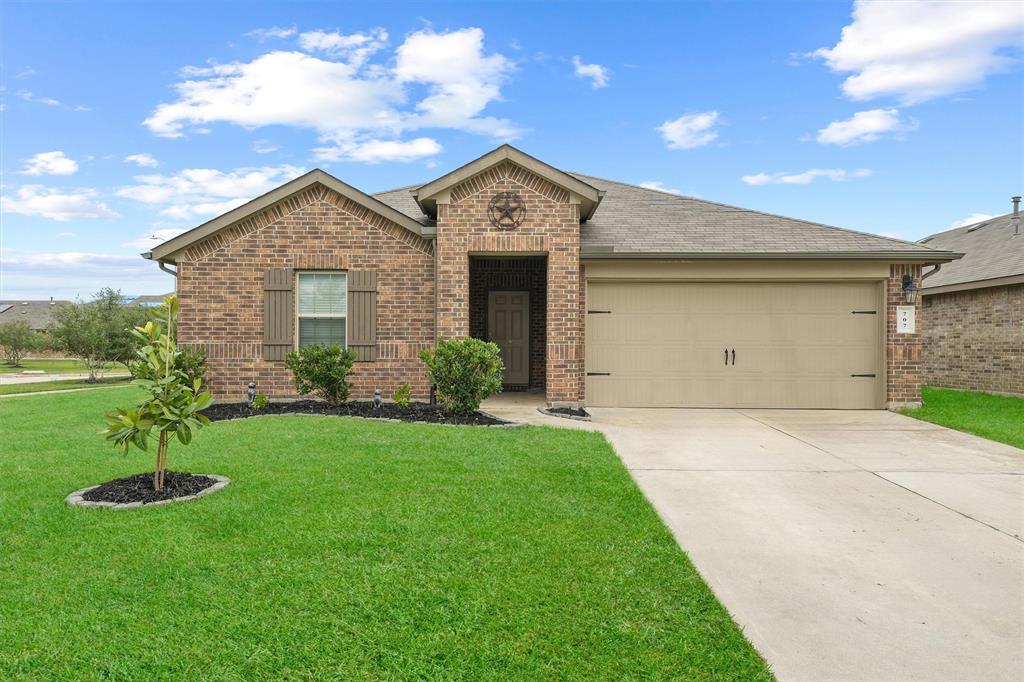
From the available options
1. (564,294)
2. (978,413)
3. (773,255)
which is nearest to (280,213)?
(564,294)

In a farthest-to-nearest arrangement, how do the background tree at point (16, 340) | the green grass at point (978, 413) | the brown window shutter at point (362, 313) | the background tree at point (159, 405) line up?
the background tree at point (16, 340) → the brown window shutter at point (362, 313) → the green grass at point (978, 413) → the background tree at point (159, 405)

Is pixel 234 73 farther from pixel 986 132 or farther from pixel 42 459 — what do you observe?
pixel 986 132

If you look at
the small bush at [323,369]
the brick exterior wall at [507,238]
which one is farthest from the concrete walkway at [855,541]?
the small bush at [323,369]

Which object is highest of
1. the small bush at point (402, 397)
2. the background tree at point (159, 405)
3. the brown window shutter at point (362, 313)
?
the brown window shutter at point (362, 313)

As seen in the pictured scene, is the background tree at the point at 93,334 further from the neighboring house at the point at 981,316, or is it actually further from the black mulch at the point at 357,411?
the neighboring house at the point at 981,316

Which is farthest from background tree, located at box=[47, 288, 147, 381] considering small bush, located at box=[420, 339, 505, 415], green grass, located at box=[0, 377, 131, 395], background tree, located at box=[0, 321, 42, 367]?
small bush, located at box=[420, 339, 505, 415]

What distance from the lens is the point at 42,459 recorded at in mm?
6535

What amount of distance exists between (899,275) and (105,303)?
2962 centimetres

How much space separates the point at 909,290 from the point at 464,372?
27.1 feet

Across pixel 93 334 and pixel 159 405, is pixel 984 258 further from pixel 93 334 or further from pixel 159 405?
pixel 93 334

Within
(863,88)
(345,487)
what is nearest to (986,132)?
(863,88)

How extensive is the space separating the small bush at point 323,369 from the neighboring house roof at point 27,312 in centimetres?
5702

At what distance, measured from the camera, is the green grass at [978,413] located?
874cm

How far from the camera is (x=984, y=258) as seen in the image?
51.2ft
